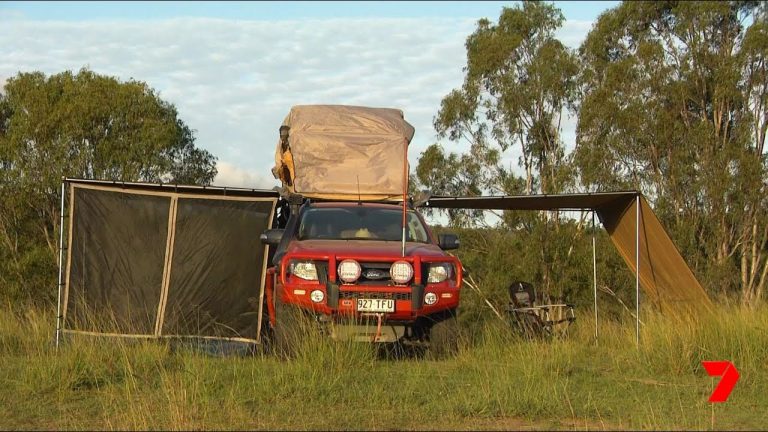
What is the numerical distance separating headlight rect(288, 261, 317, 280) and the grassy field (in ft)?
2.88

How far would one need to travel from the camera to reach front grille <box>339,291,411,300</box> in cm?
964

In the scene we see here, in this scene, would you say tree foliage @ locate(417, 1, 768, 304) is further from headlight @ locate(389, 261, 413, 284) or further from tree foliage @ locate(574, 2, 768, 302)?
headlight @ locate(389, 261, 413, 284)

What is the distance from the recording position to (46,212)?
135 ft

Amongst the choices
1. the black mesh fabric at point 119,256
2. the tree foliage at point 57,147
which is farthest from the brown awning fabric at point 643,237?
the tree foliage at point 57,147

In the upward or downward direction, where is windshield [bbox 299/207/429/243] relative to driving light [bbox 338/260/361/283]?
upward

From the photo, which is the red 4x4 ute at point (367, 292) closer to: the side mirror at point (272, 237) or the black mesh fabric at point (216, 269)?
the side mirror at point (272, 237)

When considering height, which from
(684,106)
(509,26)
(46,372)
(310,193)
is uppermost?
(509,26)


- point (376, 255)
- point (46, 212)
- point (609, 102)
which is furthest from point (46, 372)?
point (46, 212)

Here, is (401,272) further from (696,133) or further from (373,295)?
(696,133)

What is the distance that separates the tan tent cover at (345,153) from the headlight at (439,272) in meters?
2.56

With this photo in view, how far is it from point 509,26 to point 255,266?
93.1 feet

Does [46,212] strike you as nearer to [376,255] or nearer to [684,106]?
[684,106]

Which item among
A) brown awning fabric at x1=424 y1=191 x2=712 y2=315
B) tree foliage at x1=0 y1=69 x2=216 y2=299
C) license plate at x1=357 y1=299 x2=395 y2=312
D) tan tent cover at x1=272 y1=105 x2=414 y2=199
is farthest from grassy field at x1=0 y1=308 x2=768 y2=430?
tree foliage at x1=0 y1=69 x2=216 y2=299

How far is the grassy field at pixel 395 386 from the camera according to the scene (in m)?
6.70
